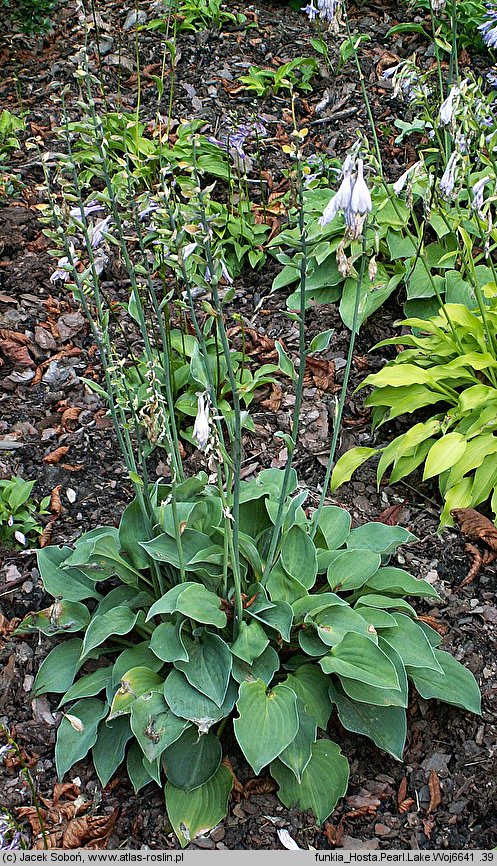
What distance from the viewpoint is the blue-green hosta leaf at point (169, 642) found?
3.06 metres

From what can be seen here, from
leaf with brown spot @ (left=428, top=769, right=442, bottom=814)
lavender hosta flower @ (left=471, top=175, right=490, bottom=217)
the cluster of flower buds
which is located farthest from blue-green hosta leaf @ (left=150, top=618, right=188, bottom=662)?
lavender hosta flower @ (left=471, top=175, right=490, bottom=217)

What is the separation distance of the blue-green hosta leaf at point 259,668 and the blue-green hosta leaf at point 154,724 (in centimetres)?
26

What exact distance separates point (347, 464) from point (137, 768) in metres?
1.80

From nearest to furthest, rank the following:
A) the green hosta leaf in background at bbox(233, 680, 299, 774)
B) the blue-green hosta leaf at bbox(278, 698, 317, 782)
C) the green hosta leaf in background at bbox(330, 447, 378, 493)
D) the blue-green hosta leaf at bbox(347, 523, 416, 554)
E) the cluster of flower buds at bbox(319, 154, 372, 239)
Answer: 1. the cluster of flower buds at bbox(319, 154, 372, 239)
2. the green hosta leaf in background at bbox(233, 680, 299, 774)
3. the blue-green hosta leaf at bbox(278, 698, 317, 782)
4. the blue-green hosta leaf at bbox(347, 523, 416, 554)
5. the green hosta leaf in background at bbox(330, 447, 378, 493)

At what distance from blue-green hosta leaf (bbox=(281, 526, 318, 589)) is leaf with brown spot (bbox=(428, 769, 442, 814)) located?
2.78 feet

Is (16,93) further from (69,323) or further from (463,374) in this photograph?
(463,374)

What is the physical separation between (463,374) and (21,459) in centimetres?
227


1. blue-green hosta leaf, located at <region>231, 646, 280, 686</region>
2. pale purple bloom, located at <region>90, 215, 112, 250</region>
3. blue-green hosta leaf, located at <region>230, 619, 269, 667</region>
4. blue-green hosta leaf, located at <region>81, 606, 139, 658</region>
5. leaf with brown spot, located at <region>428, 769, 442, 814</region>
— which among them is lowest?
leaf with brown spot, located at <region>428, 769, 442, 814</region>

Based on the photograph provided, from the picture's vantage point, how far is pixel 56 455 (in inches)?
170

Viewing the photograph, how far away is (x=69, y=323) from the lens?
5.06 metres

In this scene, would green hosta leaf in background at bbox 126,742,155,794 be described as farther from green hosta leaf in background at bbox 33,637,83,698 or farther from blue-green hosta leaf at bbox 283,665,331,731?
blue-green hosta leaf at bbox 283,665,331,731

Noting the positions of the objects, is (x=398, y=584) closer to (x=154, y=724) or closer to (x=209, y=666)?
(x=209, y=666)

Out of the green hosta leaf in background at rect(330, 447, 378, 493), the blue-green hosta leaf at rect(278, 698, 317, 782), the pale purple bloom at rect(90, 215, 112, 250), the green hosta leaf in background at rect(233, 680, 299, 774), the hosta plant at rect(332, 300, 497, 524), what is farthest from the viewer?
the green hosta leaf in background at rect(330, 447, 378, 493)

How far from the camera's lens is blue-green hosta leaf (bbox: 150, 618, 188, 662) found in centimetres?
306
